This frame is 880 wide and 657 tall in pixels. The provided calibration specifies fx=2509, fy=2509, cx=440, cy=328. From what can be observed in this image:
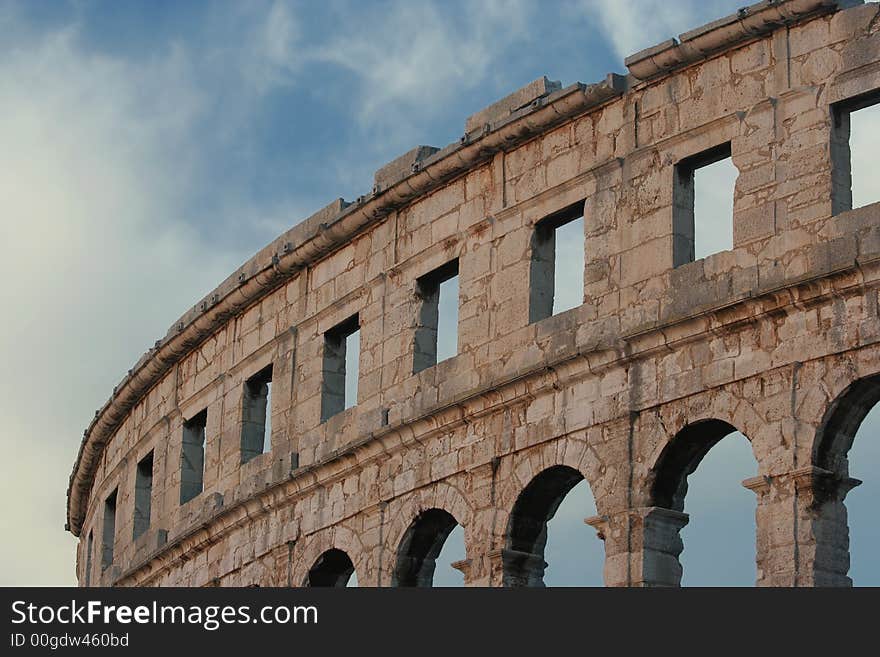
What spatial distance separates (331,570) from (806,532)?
7.89m

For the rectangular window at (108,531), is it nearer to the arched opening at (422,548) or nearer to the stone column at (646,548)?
the arched opening at (422,548)

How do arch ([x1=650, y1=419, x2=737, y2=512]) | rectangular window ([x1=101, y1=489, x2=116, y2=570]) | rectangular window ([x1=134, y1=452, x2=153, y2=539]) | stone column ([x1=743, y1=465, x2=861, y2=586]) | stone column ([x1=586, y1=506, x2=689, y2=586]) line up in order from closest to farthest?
stone column ([x1=743, y1=465, x2=861, y2=586])
stone column ([x1=586, y1=506, x2=689, y2=586])
arch ([x1=650, y1=419, x2=737, y2=512])
rectangular window ([x1=134, y1=452, x2=153, y2=539])
rectangular window ([x1=101, y1=489, x2=116, y2=570])

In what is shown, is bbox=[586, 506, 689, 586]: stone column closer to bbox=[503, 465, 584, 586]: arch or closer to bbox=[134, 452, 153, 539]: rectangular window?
bbox=[503, 465, 584, 586]: arch

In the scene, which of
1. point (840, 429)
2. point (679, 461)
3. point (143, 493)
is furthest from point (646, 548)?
point (143, 493)

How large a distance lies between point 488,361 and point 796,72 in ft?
15.5

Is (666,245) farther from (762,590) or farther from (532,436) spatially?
(762,590)

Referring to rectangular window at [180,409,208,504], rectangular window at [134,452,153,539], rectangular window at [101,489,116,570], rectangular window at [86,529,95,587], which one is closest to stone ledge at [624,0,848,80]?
rectangular window at [180,409,208,504]

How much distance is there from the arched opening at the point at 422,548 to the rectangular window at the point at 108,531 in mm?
9677

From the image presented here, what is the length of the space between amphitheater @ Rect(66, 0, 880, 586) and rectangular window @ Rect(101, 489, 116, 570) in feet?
15.1

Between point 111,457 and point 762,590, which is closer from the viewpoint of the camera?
point 762,590

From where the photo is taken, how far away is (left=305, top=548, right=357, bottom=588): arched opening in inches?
1133

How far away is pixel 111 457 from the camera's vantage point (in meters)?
36.9

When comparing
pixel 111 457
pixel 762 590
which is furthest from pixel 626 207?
pixel 111 457

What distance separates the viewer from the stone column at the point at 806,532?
73.8ft
